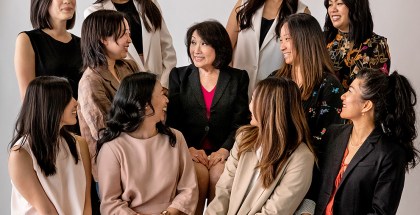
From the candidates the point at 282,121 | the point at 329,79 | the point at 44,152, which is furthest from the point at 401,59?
the point at 44,152

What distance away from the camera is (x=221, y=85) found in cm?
310

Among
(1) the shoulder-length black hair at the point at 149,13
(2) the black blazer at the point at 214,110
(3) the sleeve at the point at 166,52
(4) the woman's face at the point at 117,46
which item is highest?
(1) the shoulder-length black hair at the point at 149,13

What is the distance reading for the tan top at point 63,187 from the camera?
2604 millimetres

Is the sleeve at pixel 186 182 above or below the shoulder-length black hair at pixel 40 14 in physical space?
below

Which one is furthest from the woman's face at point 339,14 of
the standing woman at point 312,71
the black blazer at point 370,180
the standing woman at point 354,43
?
the black blazer at point 370,180

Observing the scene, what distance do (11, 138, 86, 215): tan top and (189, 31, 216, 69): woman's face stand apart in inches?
26.5

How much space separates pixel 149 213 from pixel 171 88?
0.66 m

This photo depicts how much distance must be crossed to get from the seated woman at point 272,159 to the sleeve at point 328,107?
0.18m

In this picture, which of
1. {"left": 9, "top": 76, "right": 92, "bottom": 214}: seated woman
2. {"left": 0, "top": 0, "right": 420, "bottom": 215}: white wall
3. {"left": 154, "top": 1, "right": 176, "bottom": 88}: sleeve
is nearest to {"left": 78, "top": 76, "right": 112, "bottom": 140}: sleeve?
{"left": 9, "top": 76, "right": 92, "bottom": 214}: seated woman

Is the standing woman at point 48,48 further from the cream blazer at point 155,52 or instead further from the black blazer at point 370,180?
the black blazer at point 370,180

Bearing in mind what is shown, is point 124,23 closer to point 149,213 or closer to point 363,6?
point 149,213

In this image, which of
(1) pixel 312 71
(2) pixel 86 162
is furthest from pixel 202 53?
(2) pixel 86 162

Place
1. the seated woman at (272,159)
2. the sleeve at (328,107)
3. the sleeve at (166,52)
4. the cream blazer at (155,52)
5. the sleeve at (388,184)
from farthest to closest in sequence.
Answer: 1. the sleeve at (166,52)
2. the cream blazer at (155,52)
3. the sleeve at (328,107)
4. the seated woman at (272,159)
5. the sleeve at (388,184)

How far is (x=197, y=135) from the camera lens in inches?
121
